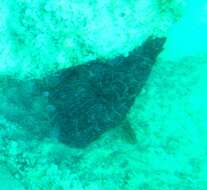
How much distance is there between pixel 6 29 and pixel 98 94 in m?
1.53

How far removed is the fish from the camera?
4473 millimetres

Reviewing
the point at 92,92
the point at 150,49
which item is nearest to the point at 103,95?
the point at 92,92

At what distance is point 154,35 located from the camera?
4633 millimetres

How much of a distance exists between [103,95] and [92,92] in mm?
153

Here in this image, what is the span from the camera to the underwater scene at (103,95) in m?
4.47

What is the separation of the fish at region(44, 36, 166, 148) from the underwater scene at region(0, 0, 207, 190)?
0.01 metres

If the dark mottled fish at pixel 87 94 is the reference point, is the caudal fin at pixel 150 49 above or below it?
above

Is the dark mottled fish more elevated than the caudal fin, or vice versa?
the caudal fin

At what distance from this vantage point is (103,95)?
446 centimetres

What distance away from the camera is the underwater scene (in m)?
4.47

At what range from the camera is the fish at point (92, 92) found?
447 centimetres

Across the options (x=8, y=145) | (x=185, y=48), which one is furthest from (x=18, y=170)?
(x=185, y=48)

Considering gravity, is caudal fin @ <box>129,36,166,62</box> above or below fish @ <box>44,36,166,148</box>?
above

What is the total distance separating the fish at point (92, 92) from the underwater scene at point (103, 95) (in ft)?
0.04
